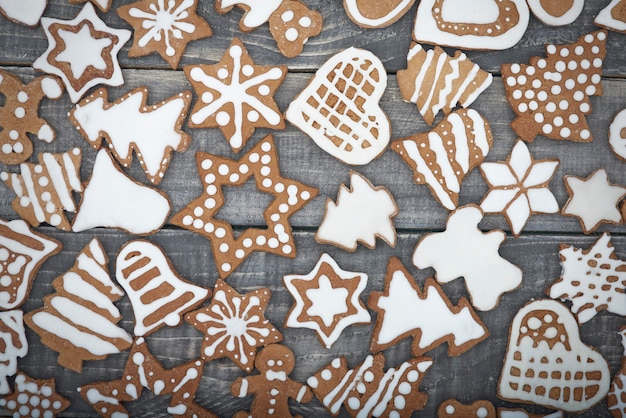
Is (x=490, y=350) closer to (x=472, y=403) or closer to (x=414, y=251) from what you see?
(x=472, y=403)

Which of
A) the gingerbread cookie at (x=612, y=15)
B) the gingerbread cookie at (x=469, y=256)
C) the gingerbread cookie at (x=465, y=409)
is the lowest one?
the gingerbread cookie at (x=465, y=409)

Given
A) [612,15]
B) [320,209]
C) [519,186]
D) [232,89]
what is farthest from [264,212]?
[612,15]

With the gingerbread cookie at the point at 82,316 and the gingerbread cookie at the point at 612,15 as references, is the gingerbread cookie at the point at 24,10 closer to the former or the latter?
the gingerbread cookie at the point at 82,316

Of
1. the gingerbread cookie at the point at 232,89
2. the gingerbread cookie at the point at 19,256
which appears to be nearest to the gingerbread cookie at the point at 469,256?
the gingerbread cookie at the point at 232,89

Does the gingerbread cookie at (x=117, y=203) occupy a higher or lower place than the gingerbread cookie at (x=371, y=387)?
higher

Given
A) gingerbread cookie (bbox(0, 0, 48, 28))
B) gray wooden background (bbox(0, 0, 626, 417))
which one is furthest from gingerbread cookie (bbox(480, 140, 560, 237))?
gingerbread cookie (bbox(0, 0, 48, 28))

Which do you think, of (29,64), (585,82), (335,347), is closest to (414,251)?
(335,347)
